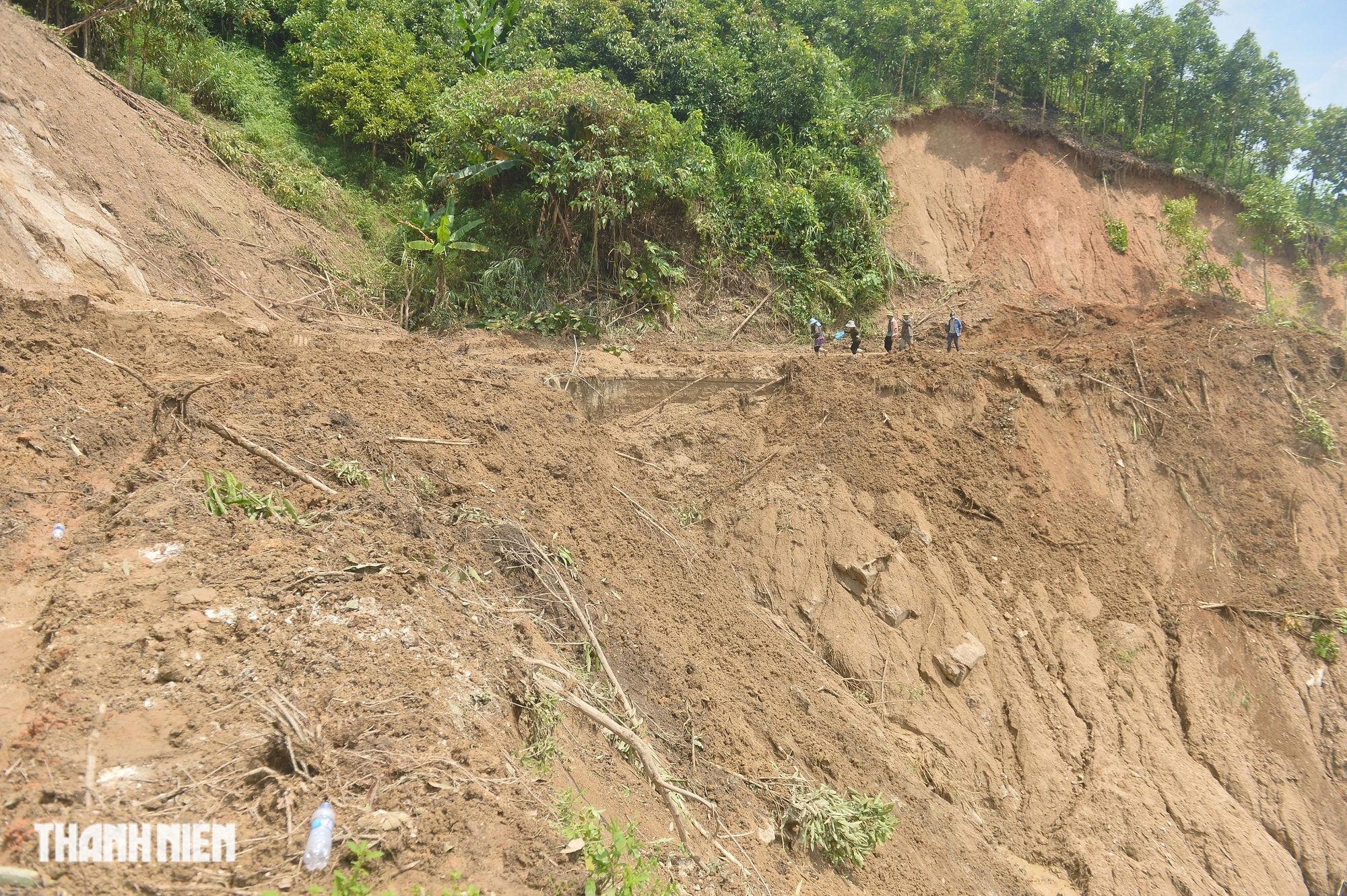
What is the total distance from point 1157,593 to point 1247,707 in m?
1.62

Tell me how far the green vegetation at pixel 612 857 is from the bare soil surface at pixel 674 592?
4.4 inches

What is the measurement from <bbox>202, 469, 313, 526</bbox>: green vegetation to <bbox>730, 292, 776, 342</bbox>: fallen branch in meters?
9.43

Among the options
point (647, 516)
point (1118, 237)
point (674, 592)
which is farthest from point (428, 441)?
point (1118, 237)

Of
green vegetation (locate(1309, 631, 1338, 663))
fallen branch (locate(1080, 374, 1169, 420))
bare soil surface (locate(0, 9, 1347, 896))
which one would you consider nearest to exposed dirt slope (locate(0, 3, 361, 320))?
bare soil surface (locate(0, 9, 1347, 896))

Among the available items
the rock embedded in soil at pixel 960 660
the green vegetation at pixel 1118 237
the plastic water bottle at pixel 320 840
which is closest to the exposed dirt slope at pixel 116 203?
the plastic water bottle at pixel 320 840

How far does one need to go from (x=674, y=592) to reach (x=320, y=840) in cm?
485

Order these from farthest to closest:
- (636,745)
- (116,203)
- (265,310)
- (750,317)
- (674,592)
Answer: (750,317) → (265,310) → (116,203) → (674,592) → (636,745)

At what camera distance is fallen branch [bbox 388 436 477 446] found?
7.21m

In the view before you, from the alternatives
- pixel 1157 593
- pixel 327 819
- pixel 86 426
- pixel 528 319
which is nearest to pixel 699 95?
pixel 528 319

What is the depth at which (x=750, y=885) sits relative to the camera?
505 cm

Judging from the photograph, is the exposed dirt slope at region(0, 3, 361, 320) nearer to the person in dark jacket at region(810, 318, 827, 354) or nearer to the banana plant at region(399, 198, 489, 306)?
→ the banana plant at region(399, 198, 489, 306)

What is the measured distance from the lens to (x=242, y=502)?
5.36m

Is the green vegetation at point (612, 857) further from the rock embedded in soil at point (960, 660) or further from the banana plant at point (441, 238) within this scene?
the banana plant at point (441, 238)

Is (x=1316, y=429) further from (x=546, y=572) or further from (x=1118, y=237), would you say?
(x=546, y=572)
